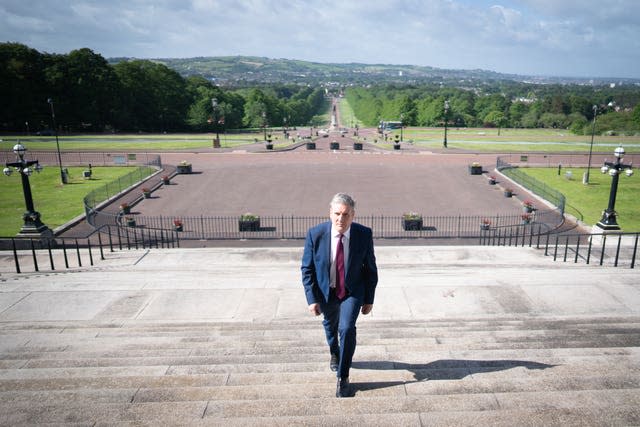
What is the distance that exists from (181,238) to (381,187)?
655 inches

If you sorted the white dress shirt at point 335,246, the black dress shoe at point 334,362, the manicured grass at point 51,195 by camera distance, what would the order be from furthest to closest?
the manicured grass at point 51,195 < the black dress shoe at point 334,362 < the white dress shirt at point 335,246

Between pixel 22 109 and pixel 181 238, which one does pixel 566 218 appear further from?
pixel 22 109

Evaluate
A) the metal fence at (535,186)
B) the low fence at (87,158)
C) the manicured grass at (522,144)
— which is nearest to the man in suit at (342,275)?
the metal fence at (535,186)

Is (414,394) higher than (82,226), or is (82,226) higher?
(414,394)

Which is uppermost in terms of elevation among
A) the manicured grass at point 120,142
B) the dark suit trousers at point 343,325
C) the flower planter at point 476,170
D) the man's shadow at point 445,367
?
the dark suit trousers at point 343,325

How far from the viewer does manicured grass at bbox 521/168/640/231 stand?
24.1 meters

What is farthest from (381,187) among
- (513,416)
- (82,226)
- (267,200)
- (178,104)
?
(178,104)

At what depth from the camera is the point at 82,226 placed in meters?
22.4

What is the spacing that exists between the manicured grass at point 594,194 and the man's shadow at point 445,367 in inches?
784

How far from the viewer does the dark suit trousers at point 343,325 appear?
491 centimetres

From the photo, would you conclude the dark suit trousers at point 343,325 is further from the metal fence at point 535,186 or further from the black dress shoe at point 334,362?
the metal fence at point 535,186

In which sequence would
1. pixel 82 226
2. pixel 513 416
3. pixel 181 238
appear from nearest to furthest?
pixel 513 416
pixel 181 238
pixel 82 226

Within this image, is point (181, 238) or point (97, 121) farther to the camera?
point (97, 121)

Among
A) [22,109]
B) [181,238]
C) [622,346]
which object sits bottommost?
[181,238]
